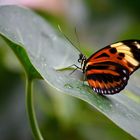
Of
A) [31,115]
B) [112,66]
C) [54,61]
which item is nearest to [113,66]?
[112,66]

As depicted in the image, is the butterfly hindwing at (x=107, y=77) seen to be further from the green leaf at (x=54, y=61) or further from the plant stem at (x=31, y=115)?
the plant stem at (x=31, y=115)

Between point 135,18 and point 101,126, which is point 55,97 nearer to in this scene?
point 101,126

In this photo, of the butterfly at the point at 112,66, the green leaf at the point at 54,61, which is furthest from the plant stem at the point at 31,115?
the butterfly at the point at 112,66

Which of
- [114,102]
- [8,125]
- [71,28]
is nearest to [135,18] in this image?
[71,28]

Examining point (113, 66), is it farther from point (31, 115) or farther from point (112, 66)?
point (31, 115)

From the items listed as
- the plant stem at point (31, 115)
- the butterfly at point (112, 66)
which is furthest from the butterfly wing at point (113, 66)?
the plant stem at point (31, 115)

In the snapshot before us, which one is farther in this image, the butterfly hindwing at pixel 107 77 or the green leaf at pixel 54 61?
the butterfly hindwing at pixel 107 77
